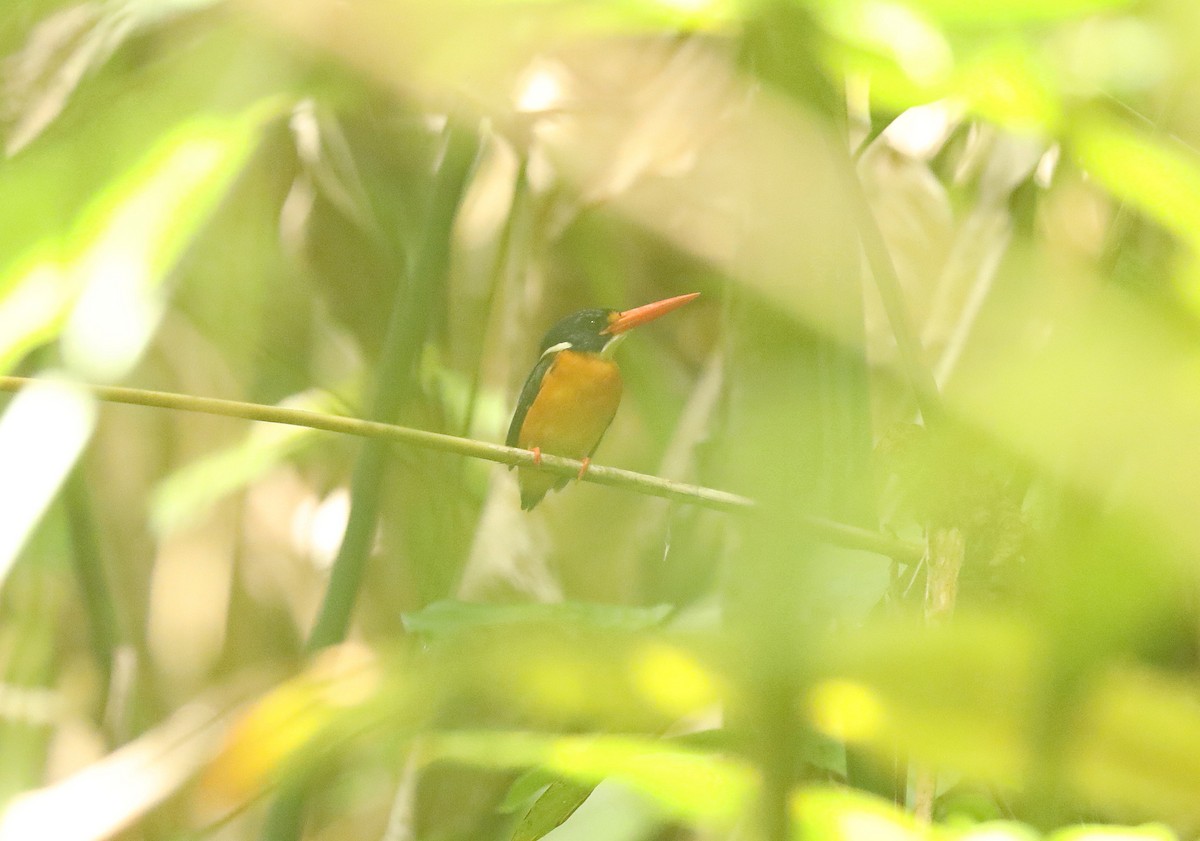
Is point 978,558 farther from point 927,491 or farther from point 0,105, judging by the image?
point 0,105

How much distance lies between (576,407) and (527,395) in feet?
0.19

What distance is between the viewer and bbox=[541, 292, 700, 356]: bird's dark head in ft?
3.48

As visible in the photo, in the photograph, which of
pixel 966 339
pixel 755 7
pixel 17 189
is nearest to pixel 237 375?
pixel 17 189

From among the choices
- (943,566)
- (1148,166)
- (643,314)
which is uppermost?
(1148,166)

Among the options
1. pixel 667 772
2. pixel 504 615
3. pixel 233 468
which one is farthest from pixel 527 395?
pixel 667 772

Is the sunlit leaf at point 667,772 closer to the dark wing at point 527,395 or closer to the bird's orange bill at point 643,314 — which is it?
the bird's orange bill at point 643,314

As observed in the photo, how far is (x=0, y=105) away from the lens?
2.24 ft

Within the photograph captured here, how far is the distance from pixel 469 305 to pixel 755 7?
1002mm

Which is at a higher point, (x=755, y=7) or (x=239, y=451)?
(x=755, y=7)

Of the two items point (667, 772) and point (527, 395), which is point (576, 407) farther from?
point (667, 772)

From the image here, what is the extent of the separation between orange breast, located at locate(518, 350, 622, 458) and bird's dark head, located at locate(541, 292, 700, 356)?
0.03m

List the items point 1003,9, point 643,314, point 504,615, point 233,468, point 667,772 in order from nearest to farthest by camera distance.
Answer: point 1003,9, point 667,772, point 504,615, point 643,314, point 233,468

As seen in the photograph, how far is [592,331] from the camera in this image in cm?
111

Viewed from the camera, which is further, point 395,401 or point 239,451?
point 239,451
